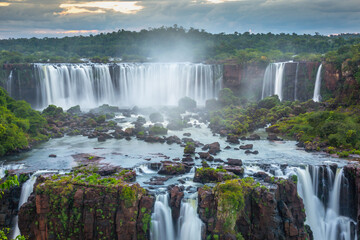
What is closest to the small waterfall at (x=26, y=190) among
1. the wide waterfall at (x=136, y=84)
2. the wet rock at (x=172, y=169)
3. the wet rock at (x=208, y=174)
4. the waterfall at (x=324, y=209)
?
the wet rock at (x=172, y=169)

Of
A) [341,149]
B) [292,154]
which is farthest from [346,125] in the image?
[292,154]

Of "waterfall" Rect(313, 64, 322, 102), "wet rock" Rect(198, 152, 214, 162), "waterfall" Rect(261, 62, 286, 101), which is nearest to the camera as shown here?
"wet rock" Rect(198, 152, 214, 162)

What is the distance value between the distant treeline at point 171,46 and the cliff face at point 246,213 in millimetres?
36580

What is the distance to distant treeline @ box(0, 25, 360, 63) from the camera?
208 ft

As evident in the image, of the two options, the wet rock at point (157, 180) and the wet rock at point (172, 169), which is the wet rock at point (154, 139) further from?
the wet rock at point (157, 180)

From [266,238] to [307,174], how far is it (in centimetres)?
620

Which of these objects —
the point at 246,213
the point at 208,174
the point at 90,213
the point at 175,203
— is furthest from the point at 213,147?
the point at 90,213

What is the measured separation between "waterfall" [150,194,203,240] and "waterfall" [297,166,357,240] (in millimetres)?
7125

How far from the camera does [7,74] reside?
156ft

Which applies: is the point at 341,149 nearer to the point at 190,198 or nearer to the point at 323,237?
the point at 323,237

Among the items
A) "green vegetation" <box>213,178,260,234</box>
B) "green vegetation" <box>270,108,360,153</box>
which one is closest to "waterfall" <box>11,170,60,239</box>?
"green vegetation" <box>213,178,260,234</box>

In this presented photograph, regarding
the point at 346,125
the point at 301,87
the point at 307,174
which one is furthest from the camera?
the point at 301,87

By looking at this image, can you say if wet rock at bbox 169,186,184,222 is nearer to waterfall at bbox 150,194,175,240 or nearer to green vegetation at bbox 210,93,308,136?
waterfall at bbox 150,194,175,240

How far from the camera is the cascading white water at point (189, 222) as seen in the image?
18.8 metres
